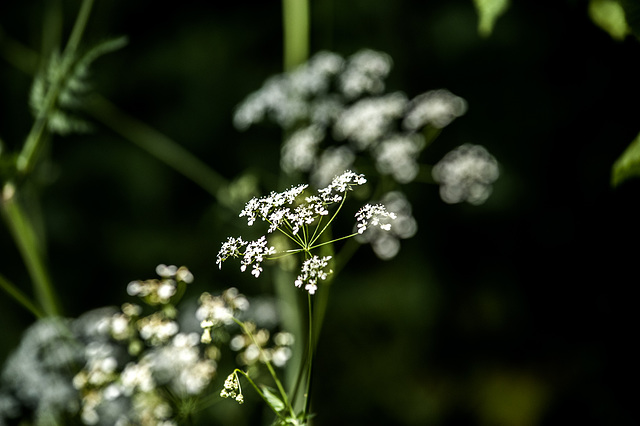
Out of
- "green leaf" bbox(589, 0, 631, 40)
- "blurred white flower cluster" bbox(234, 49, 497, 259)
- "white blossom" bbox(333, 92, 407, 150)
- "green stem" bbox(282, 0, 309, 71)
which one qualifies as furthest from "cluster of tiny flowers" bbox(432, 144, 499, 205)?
"green stem" bbox(282, 0, 309, 71)

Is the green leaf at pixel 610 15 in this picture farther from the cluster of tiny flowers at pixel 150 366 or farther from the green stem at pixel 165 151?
the green stem at pixel 165 151

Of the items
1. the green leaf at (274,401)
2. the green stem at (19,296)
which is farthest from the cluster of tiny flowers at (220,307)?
the green stem at (19,296)

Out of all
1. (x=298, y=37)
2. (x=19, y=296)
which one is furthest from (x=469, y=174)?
(x=19, y=296)

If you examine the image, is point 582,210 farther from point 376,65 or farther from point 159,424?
point 159,424

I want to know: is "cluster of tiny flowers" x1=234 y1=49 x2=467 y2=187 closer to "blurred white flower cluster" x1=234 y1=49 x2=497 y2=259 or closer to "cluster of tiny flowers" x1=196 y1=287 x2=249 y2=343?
"blurred white flower cluster" x1=234 y1=49 x2=497 y2=259

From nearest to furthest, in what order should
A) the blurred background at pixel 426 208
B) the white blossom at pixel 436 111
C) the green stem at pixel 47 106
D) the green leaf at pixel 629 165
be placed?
1. the green leaf at pixel 629 165
2. the green stem at pixel 47 106
3. the white blossom at pixel 436 111
4. the blurred background at pixel 426 208

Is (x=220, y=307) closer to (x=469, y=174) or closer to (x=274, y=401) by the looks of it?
(x=274, y=401)

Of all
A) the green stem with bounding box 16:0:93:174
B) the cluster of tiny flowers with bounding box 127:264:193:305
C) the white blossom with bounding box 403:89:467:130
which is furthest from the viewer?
the white blossom with bounding box 403:89:467:130
